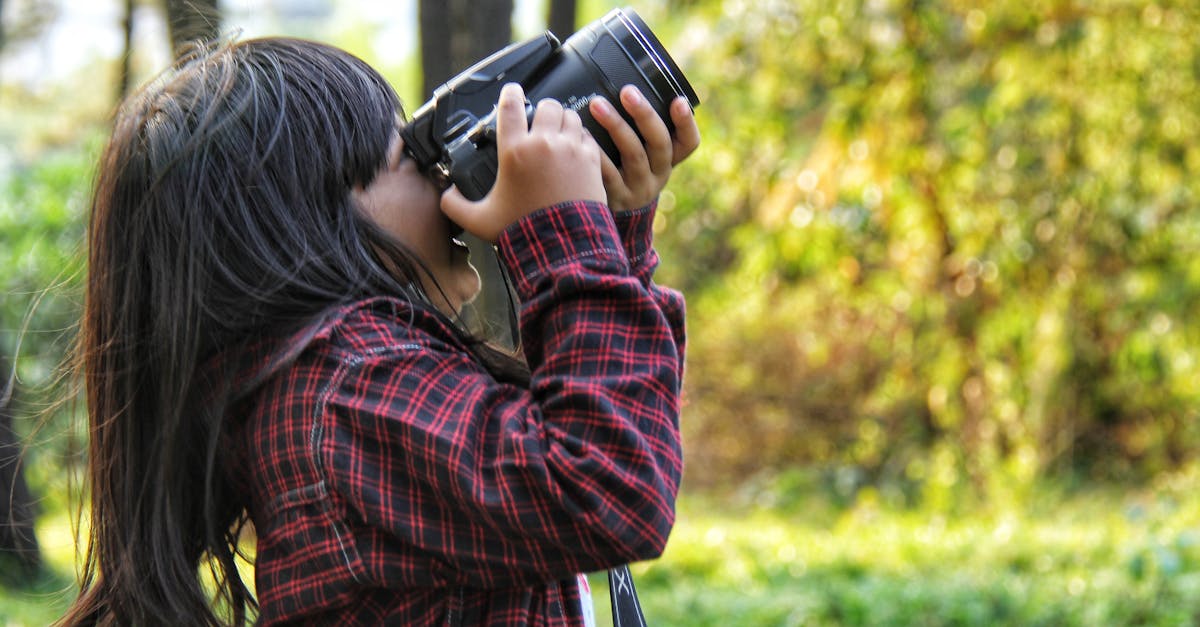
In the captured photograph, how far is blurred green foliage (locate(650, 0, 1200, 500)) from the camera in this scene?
16.8 ft

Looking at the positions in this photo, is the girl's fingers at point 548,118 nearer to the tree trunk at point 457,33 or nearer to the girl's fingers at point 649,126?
the girl's fingers at point 649,126

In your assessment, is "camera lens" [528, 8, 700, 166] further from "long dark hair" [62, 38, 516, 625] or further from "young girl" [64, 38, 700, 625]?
"long dark hair" [62, 38, 516, 625]

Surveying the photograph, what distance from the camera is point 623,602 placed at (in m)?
1.39

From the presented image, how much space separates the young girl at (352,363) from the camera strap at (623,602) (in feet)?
0.22

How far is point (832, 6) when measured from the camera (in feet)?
17.1

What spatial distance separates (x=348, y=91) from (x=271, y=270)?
0.23 m

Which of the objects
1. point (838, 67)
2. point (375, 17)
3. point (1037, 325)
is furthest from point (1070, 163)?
point (375, 17)

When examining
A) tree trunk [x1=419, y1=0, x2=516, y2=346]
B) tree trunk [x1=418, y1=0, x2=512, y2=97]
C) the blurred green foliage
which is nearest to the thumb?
tree trunk [x1=419, y1=0, x2=516, y2=346]

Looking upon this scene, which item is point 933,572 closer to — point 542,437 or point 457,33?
point 457,33

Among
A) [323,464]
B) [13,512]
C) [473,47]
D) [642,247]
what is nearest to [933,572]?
[473,47]

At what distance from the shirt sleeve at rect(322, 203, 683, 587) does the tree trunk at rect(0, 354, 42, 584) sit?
1.70 meters

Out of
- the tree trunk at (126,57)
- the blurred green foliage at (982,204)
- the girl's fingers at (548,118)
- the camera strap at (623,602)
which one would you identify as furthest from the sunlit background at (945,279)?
the girl's fingers at (548,118)

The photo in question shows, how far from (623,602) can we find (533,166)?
0.50 metres

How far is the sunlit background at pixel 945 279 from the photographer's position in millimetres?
4391
